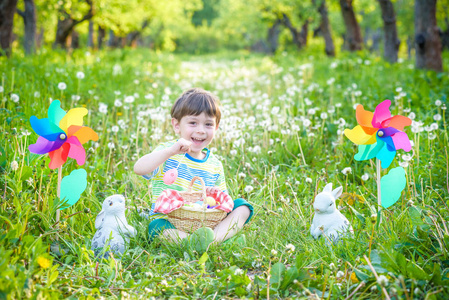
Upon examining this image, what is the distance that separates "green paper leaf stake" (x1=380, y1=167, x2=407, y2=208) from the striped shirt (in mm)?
1047

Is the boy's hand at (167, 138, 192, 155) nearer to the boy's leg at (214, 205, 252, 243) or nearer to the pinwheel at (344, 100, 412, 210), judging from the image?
the boy's leg at (214, 205, 252, 243)

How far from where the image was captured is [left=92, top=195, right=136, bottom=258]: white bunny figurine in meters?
2.39

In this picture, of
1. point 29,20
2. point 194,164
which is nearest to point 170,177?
point 194,164

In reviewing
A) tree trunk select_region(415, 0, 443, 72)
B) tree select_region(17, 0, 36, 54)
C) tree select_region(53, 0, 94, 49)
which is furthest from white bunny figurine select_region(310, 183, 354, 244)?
tree select_region(53, 0, 94, 49)

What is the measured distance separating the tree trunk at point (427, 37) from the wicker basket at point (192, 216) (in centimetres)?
648

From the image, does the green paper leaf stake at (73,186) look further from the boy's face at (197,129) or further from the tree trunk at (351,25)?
the tree trunk at (351,25)

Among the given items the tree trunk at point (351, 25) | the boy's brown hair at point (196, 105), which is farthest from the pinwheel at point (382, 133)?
the tree trunk at point (351, 25)

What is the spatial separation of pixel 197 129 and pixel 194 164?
260 mm

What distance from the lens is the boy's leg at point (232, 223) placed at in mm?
2602

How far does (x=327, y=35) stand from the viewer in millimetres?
14438

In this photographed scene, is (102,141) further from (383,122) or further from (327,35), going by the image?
(327,35)

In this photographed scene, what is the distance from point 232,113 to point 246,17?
2403 cm

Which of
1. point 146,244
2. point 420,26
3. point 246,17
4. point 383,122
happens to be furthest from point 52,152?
point 246,17

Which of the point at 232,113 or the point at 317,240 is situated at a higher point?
the point at 232,113
